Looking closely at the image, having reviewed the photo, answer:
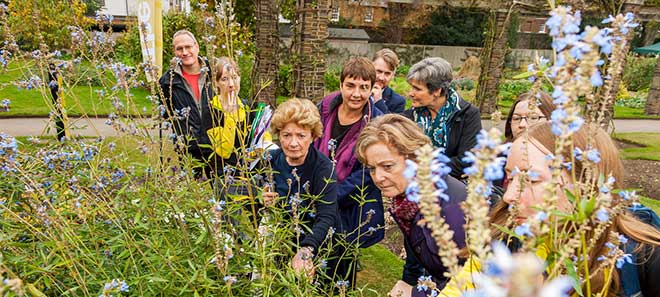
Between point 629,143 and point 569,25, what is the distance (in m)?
13.3

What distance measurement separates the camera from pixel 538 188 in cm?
144

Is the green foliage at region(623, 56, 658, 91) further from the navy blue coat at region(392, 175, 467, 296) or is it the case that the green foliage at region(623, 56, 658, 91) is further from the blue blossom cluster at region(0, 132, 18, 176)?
the blue blossom cluster at region(0, 132, 18, 176)

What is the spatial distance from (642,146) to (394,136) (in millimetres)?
11811

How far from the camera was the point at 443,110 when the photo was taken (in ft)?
13.3

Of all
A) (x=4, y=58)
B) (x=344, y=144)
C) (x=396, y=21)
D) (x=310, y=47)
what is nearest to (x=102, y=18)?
(x=4, y=58)

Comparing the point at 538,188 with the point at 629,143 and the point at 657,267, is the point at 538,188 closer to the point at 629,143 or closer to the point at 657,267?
the point at 657,267

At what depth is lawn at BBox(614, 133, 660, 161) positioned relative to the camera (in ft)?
33.7

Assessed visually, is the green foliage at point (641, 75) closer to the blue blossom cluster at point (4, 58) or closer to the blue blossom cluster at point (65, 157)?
the blue blossom cluster at point (65, 157)

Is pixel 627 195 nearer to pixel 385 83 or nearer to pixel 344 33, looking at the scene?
pixel 385 83

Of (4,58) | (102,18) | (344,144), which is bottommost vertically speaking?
(344,144)

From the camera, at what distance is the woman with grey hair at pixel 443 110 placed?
3.92 metres

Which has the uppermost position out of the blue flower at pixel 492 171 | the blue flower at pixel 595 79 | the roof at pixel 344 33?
the roof at pixel 344 33

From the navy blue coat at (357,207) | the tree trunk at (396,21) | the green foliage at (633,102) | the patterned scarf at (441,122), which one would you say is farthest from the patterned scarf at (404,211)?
the tree trunk at (396,21)

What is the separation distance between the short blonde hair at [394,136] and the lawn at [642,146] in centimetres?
828
